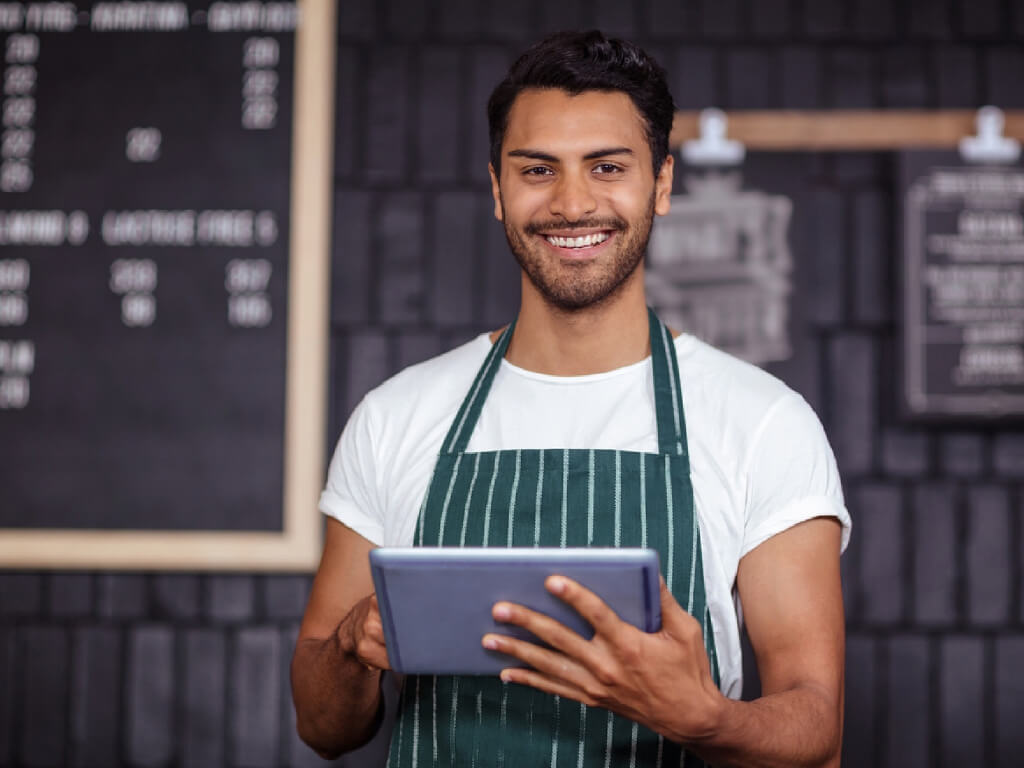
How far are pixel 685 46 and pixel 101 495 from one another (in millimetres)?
1628

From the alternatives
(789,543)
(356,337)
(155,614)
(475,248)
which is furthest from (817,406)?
(155,614)

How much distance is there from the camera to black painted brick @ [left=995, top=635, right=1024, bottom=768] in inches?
86.4

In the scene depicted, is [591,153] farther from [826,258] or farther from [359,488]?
[826,258]

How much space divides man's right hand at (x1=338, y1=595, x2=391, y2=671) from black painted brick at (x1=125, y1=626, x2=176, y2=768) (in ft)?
4.41

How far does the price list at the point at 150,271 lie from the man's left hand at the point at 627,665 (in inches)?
55.2

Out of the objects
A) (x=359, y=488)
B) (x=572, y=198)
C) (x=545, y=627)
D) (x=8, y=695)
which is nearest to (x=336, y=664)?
(x=359, y=488)

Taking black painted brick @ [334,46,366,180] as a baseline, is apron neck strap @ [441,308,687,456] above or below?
below

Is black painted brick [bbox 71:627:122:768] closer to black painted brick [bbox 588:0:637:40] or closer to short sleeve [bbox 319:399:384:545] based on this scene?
short sleeve [bbox 319:399:384:545]

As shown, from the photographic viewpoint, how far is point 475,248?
7.61ft

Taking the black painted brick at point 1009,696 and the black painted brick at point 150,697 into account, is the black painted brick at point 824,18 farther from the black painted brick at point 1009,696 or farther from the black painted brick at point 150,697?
the black painted brick at point 150,697

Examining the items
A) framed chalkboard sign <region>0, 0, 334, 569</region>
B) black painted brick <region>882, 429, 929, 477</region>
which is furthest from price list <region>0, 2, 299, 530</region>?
black painted brick <region>882, 429, 929, 477</region>

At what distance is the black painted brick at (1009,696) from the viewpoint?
220 centimetres

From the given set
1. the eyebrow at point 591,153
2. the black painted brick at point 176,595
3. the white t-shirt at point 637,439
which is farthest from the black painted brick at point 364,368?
the eyebrow at point 591,153

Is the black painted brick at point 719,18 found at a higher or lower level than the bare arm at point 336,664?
higher
